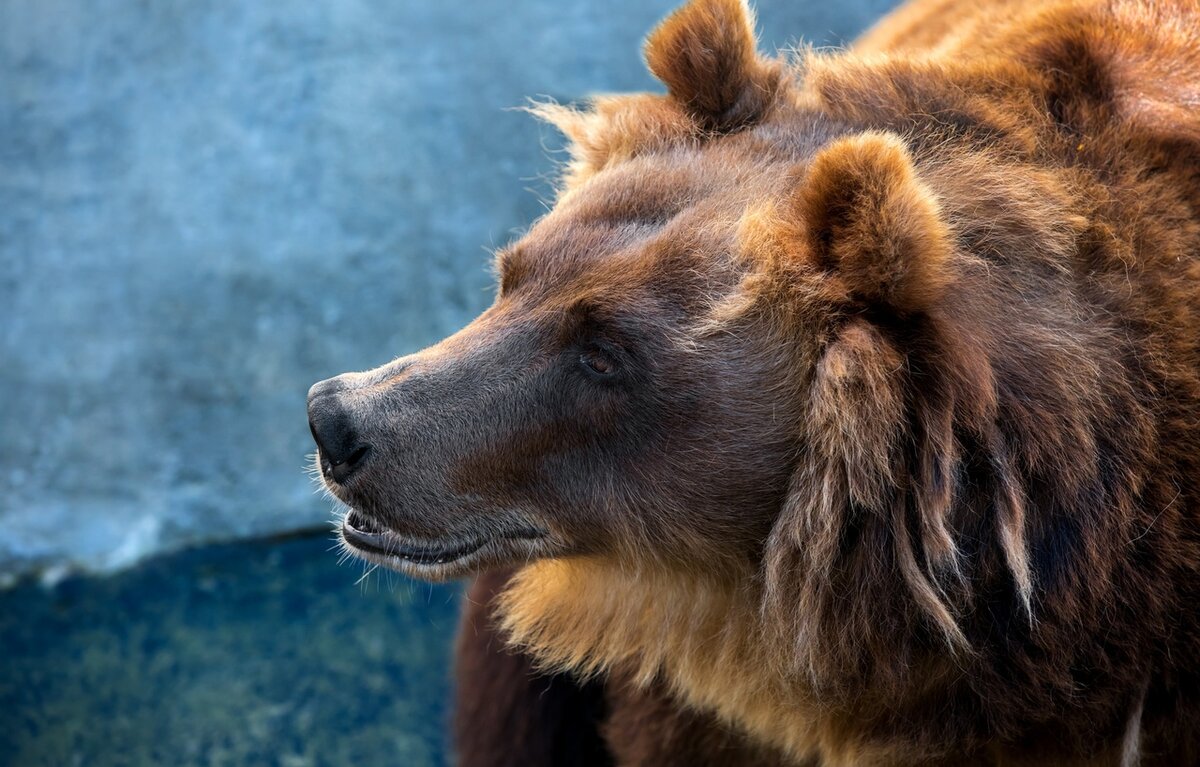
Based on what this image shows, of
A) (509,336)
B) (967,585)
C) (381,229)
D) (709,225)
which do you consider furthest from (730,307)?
(381,229)

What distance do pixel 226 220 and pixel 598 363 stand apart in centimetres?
346

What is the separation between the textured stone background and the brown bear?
271 centimetres

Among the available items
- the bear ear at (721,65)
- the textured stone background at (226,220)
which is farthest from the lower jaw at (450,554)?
the textured stone background at (226,220)

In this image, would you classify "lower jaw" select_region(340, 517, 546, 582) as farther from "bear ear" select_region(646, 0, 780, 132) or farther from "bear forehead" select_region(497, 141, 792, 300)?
"bear ear" select_region(646, 0, 780, 132)

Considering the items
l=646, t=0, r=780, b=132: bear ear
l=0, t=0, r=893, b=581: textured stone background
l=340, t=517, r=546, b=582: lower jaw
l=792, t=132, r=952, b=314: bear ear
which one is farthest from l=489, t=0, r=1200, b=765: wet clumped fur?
l=0, t=0, r=893, b=581: textured stone background

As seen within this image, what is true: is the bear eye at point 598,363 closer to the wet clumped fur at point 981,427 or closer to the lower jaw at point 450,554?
the wet clumped fur at point 981,427

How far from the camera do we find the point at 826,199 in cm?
220

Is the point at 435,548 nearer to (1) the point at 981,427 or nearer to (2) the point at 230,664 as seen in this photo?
(1) the point at 981,427

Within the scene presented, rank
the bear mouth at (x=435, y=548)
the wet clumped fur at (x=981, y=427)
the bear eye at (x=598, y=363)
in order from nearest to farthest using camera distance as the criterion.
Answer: the wet clumped fur at (x=981, y=427) → the bear eye at (x=598, y=363) → the bear mouth at (x=435, y=548)

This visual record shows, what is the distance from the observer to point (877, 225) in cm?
210

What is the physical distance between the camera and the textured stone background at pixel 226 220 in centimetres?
512

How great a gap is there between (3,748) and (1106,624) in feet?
12.8

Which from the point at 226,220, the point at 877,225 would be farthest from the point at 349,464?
the point at 226,220

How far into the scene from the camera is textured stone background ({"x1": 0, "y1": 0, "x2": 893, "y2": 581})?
16.8 ft
